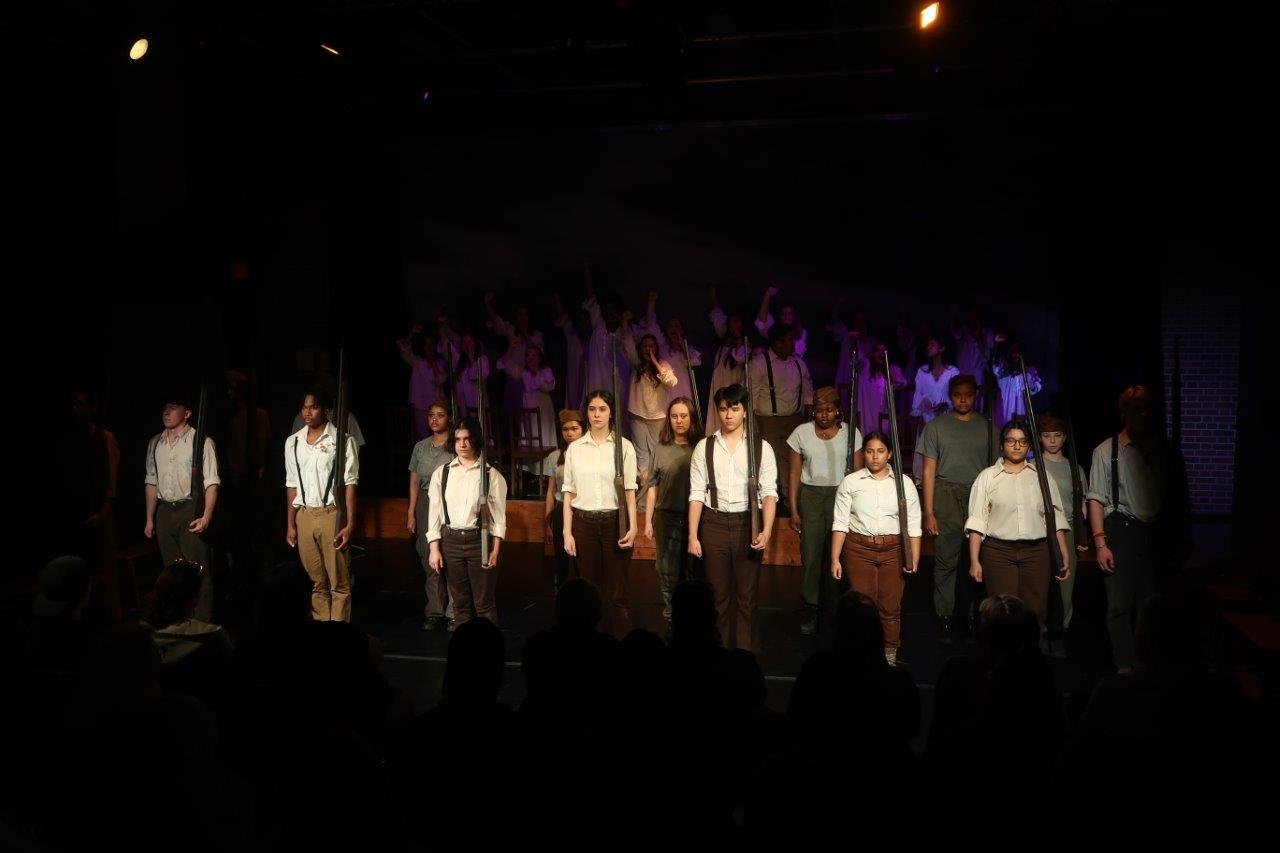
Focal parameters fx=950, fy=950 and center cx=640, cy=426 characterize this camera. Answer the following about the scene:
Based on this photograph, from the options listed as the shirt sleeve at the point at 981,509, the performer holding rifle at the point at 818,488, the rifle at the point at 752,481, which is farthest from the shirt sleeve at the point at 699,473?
the shirt sleeve at the point at 981,509

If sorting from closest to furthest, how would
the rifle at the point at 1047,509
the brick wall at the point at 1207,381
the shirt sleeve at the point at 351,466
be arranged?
the rifle at the point at 1047,509 < the shirt sleeve at the point at 351,466 < the brick wall at the point at 1207,381

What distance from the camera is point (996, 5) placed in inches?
288

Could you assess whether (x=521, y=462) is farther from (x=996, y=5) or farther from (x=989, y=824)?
(x=989, y=824)

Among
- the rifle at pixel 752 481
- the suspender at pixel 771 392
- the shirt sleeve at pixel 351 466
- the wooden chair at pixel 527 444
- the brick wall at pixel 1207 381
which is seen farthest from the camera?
the brick wall at pixel 1207 381

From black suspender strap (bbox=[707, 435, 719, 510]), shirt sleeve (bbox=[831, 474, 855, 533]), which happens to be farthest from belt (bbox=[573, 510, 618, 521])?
shirt sleeve (bbox=[831, 474, 855, 533])

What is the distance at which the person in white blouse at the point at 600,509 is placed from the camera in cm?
537

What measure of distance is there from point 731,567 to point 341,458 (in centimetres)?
223

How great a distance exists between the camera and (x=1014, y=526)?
514cm

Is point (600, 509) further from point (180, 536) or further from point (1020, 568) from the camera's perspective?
point (180, 536)

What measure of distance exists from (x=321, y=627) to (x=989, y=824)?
2085 millimetres

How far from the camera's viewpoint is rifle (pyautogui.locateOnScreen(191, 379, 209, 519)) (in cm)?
526

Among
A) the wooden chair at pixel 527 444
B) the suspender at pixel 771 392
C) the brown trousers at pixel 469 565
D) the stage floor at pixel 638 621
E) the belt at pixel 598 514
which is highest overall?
the suspender at pixel 771 392

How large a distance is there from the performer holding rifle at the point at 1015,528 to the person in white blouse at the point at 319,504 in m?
3.67

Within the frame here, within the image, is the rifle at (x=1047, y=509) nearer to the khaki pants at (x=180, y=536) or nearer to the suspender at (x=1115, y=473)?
the suspender at (x=1115, y=473)
